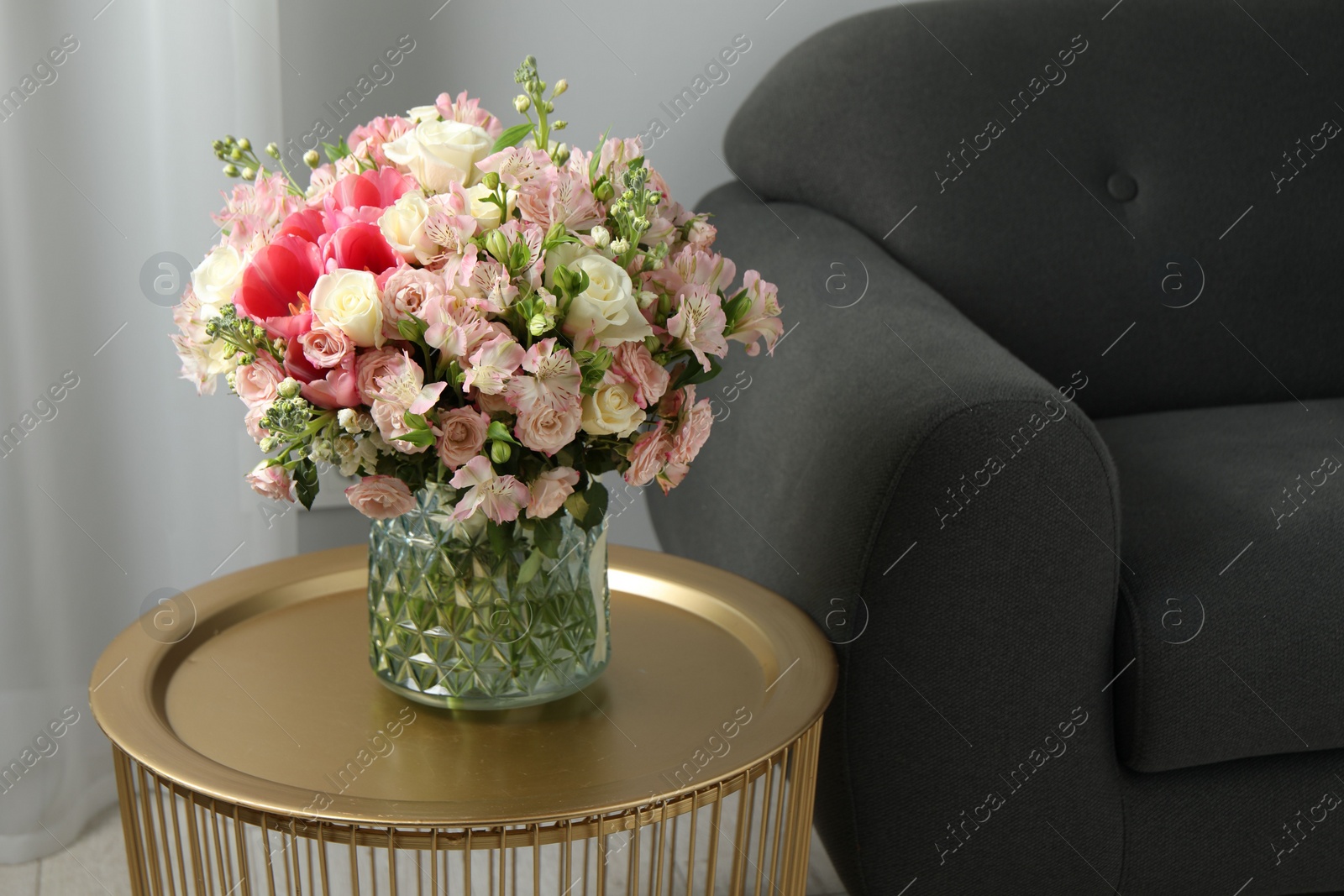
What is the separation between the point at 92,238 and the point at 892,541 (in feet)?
3.33

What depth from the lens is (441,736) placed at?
0.81m

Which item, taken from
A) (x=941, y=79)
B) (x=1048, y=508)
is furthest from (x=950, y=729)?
(x=941, y=79)

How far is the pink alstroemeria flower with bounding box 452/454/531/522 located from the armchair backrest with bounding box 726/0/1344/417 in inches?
35.3

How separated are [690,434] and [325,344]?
238mm

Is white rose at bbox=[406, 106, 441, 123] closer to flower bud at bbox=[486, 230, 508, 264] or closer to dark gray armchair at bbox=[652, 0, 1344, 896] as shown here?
flower bud at bbox=[486, 230, 508, 264]

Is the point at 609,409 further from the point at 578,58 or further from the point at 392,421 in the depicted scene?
the point at 578,58

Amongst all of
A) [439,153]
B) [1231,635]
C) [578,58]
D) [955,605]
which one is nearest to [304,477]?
[439,153]

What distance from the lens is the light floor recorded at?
4.50 ft

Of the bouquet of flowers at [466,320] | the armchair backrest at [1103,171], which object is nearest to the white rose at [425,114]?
the bouquet of flowers at [466,320]

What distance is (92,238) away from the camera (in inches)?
54.5

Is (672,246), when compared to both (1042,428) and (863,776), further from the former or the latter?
(863,776)

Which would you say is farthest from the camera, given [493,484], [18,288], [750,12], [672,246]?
[750,12]

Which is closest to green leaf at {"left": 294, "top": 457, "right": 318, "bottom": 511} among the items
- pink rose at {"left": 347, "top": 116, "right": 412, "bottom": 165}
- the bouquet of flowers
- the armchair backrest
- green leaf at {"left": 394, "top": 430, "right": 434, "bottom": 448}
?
the bouquet of flowers

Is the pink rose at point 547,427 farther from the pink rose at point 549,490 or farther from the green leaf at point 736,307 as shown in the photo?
the green leaf at point 736,307
